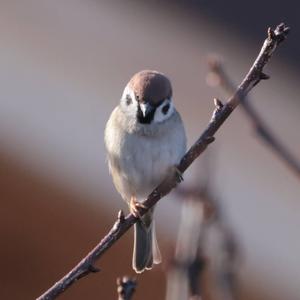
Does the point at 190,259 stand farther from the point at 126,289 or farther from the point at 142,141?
the point at 142,141

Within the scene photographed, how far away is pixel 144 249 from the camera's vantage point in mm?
2355

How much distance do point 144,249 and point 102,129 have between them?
1565 millimetres

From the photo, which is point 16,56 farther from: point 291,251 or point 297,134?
point 291,251

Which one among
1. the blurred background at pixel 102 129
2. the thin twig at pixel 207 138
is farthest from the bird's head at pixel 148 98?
the blurred background at pixel 102 129

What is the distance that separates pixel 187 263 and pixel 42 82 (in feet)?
9.60

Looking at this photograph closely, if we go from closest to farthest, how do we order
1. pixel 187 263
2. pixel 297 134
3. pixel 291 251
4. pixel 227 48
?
pixel 187 263 → pixel 291 251 → pixel 297 134 → pixel 227 48

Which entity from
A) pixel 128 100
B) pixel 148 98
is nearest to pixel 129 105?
pixel 128 100

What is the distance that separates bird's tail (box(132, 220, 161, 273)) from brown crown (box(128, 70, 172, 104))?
386 mm

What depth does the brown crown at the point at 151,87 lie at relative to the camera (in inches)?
81.2

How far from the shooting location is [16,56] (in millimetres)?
4246

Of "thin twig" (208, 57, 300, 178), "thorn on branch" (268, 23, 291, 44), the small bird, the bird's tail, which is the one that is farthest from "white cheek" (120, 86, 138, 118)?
"thorn on branch" (268, 23, 291, 44)

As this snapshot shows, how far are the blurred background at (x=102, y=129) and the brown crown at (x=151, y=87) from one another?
105 cm

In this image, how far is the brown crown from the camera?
81.2 inches

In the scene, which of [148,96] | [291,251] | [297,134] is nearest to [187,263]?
[148,96]
